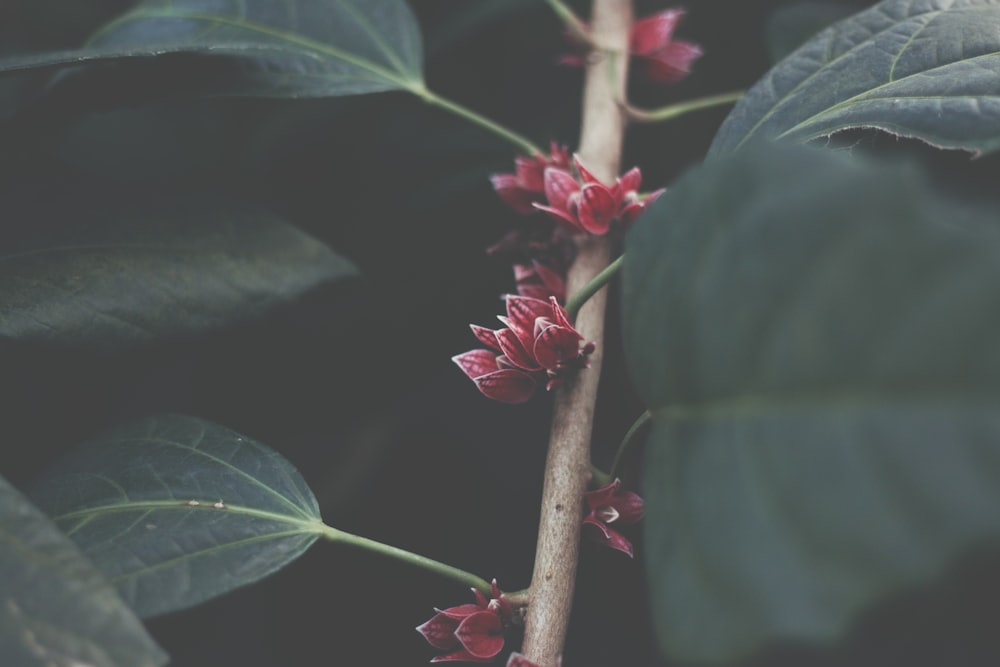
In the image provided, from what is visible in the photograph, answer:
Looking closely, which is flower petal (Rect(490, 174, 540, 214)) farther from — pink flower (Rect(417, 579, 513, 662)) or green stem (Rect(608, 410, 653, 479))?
pink flower (Rect(417, 579, 513, 662))

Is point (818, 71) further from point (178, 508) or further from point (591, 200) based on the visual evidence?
point (178, 508)

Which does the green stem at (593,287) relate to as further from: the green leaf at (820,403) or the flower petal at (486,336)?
the green leaf at (820,403)

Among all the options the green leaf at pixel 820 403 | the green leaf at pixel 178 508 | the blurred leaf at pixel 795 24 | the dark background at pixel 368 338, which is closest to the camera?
the green leaf at pixel 820 403

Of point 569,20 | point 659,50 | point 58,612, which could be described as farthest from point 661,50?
point 58,612

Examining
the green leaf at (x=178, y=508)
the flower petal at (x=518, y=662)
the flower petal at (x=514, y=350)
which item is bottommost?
the flower petal at (x=518, y=662)

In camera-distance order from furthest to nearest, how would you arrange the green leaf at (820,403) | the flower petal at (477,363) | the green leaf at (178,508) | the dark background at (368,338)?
the dark background at (368,338) < the flower petal at (477,363) < the green leaf at (178,508) < the green leaf at (820,403)

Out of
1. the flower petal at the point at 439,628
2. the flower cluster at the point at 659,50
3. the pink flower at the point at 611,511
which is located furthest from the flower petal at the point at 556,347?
the flower cluster at the point at 659,50

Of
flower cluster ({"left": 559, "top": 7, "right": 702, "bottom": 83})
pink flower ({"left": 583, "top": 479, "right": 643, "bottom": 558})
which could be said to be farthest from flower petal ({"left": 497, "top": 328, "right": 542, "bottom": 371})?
flower cluster ({"left": 559, "top": 7, "right": 702, "bottom": 83})
